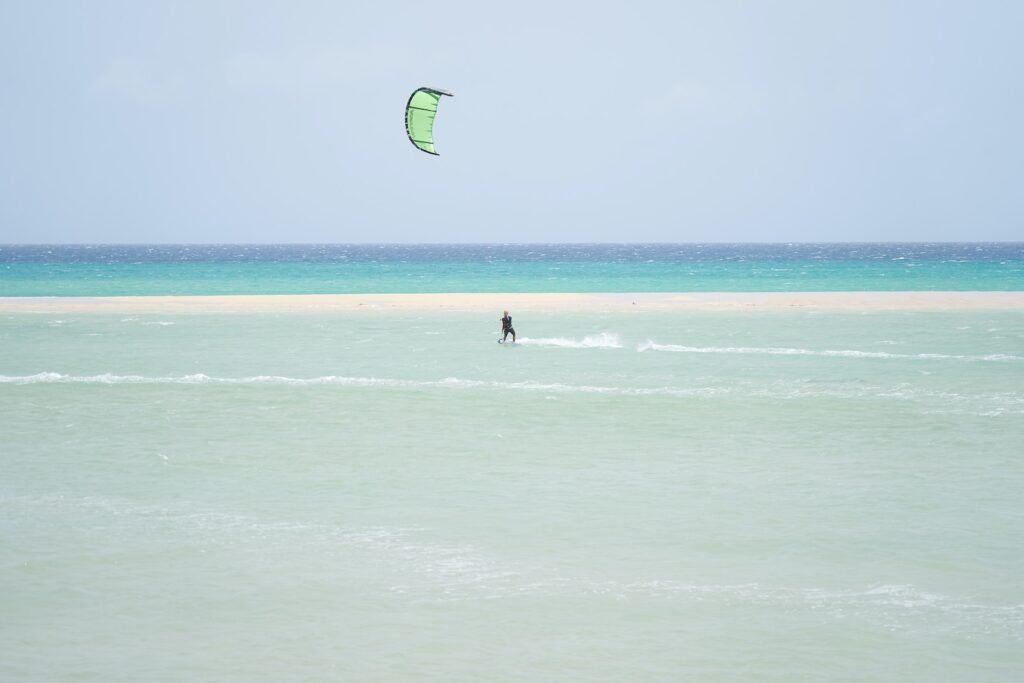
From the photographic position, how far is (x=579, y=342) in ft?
101

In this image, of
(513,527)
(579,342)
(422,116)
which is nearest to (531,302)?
(579,342)

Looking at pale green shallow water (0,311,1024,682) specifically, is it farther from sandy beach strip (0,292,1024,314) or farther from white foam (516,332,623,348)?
sandy beach strip (0,292,1024,314)

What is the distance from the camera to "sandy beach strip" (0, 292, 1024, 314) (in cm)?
4588

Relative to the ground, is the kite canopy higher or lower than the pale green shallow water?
higher

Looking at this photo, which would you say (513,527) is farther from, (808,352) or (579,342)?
(579,342)

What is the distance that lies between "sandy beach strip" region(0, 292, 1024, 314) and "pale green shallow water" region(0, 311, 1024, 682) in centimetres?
2352

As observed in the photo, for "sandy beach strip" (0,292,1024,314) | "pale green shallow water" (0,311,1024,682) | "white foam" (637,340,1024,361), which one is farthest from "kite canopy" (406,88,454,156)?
"sandy beach strip" (0,292,1024,314)

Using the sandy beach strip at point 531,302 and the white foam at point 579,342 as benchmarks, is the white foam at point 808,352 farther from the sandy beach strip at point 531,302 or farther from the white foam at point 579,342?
the sandy beach strip at point 531,302

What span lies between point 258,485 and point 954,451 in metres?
Answer: 8.92

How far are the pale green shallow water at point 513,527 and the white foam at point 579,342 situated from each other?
22.4 ft

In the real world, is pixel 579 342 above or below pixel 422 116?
below

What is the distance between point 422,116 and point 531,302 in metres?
33.5

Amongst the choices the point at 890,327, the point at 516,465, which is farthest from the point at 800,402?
the point at 890,327

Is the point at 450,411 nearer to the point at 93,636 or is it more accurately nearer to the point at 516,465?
the point at 516,465
